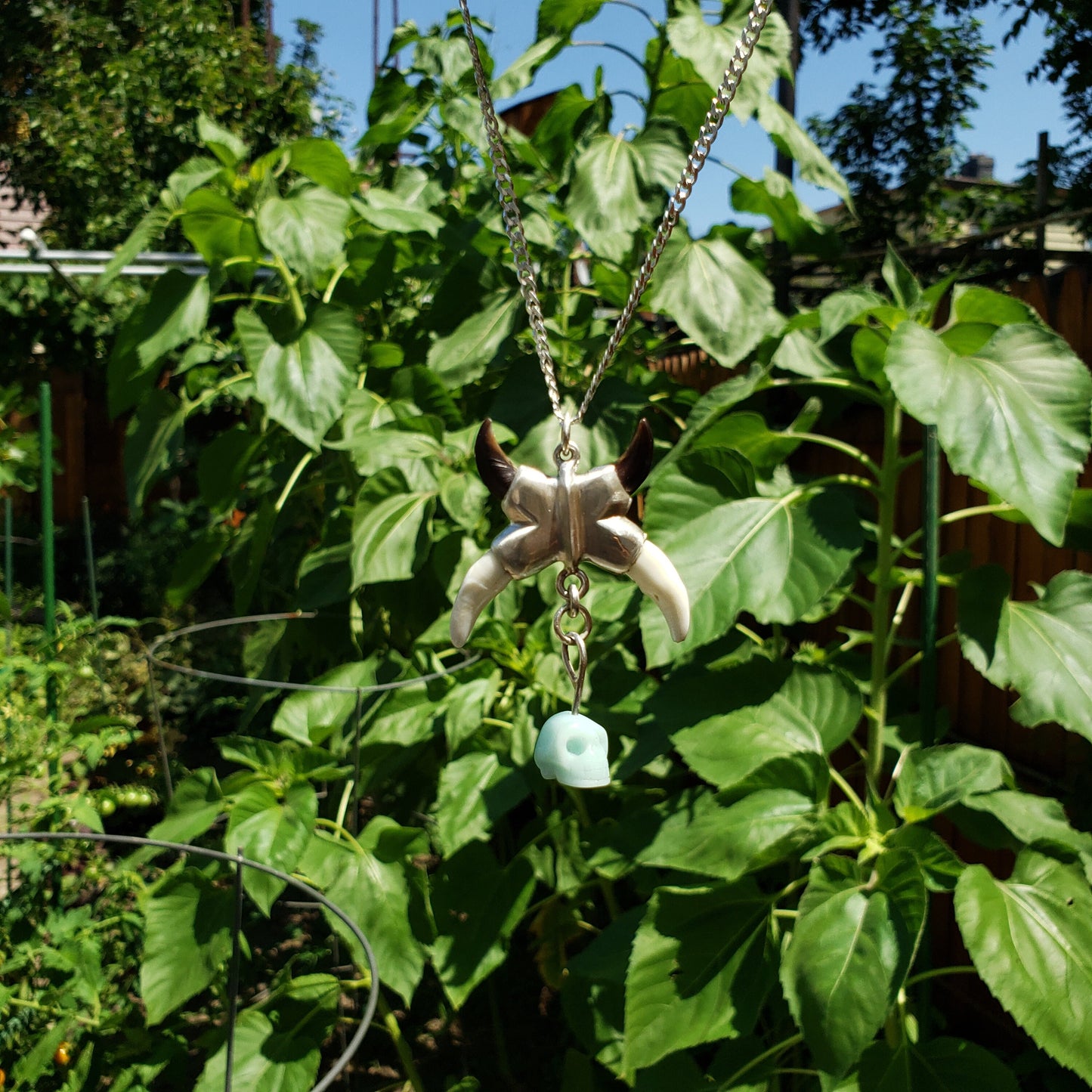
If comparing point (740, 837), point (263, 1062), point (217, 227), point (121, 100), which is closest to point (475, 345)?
point (217, 227)

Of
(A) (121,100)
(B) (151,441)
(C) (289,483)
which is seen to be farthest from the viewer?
(A) (121,100)

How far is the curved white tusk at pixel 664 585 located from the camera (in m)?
0.97

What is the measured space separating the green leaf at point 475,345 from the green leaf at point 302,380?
21cm

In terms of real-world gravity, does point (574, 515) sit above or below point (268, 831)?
above

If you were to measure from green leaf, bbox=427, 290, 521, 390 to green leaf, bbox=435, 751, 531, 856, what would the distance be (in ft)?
2.63

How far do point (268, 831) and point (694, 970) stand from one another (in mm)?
706

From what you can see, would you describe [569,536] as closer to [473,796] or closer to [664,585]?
[664,585]

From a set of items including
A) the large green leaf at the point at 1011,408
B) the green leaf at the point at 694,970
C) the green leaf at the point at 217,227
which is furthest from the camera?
the green leaf at the point at 217,227

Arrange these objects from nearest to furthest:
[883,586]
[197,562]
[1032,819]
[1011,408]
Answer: [1011,408], [1032,819], [883,586], [197,562]

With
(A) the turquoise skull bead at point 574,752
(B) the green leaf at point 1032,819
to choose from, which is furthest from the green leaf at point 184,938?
(B) the green leaf at point 1032,819

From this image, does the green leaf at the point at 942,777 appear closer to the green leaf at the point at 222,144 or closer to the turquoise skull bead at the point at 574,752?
the turquoise skull bead at the point at 574,752

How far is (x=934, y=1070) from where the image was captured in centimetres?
156

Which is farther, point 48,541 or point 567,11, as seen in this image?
point 48,541

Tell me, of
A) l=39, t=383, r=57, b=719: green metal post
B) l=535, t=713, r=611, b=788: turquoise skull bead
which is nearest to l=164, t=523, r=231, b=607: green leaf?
l=39, t=383, r=57, b=719: green metal post
